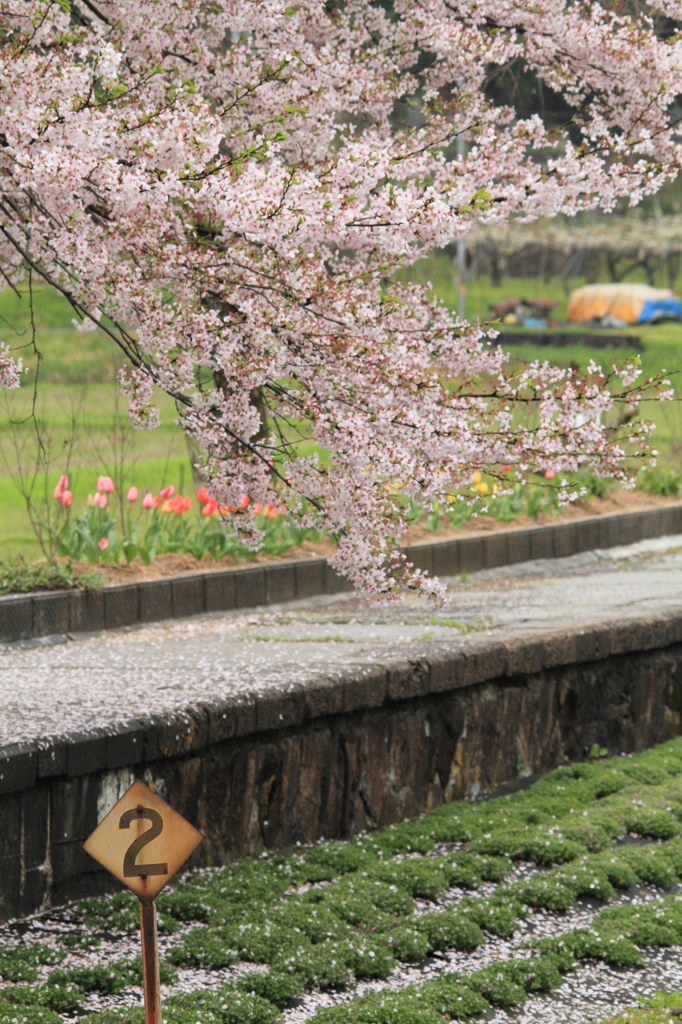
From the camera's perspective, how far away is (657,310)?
123ft

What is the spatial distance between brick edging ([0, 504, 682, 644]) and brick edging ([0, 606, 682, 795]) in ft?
7.16

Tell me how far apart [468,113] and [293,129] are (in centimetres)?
115

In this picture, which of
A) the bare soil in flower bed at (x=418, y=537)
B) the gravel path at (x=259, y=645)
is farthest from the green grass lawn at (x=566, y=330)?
the gravel path at (x=259, y=645)

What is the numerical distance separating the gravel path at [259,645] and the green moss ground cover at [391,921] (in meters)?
0.74

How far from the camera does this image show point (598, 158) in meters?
5.86

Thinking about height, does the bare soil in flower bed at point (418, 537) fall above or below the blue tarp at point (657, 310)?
below

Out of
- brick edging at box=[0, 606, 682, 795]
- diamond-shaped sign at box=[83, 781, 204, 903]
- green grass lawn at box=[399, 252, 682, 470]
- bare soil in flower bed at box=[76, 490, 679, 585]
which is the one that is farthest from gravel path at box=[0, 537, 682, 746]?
green grass lawn at box=[399, 252, 682, 470]

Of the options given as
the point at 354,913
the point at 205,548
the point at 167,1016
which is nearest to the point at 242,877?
the point at 354,913

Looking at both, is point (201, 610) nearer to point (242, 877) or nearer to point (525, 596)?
point (525, 596)

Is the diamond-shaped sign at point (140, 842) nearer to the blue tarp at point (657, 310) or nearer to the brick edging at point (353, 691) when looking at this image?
the brick edging at point (353, 691)

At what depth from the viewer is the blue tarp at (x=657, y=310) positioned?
37156 millimetres

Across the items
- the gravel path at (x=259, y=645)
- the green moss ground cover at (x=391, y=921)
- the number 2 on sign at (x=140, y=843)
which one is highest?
the number 2 on sign at (x=140, y=843)

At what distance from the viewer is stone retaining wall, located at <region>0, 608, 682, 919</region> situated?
4395 millimetres

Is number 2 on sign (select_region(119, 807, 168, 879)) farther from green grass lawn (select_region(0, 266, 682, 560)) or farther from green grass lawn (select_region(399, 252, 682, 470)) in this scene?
green grass lawn (select_region(399, 252, 682, 470))
